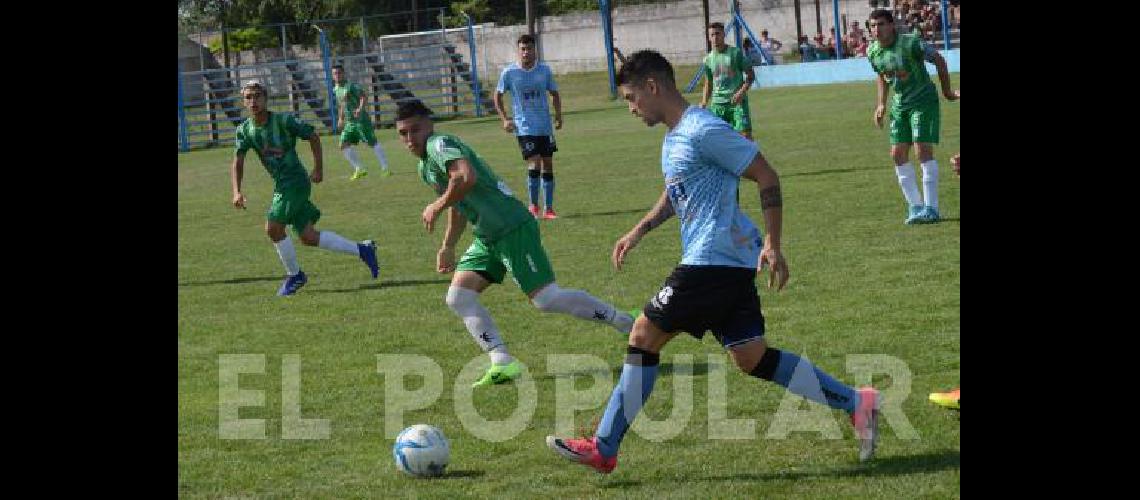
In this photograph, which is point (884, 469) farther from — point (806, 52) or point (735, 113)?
point (806, 52)

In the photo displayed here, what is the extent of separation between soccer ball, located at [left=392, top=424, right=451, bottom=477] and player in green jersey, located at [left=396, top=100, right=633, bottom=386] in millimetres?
1873

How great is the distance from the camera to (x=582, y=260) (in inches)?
563

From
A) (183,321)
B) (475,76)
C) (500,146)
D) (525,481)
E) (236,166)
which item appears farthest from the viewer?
(475,76)

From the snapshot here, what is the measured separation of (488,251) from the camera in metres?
9.21

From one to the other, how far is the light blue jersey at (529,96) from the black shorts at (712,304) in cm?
1172

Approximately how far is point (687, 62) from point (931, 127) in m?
41.1

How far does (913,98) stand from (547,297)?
6.87m

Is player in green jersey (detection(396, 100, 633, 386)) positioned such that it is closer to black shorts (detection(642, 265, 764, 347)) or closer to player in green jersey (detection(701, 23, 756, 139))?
black shorts (detection(642, 265, 764, 347))

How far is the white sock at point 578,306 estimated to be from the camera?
9.09 m

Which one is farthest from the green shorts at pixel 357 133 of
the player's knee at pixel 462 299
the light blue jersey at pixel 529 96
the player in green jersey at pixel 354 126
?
the player's knee at pixel 462 299

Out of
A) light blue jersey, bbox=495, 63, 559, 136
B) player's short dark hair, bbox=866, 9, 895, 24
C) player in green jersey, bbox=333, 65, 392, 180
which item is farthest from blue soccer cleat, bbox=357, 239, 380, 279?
player in green jersey, bbox=333, 65, 392, 180

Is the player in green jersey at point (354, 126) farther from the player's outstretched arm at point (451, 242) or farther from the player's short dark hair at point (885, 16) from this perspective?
the player's outstretched arm at point (451, 242)
